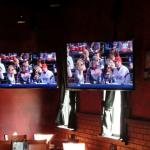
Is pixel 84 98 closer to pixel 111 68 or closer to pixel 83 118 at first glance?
pixel 83 118

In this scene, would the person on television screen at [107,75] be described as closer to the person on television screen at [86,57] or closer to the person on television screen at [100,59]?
the person on television screen at [100,59]

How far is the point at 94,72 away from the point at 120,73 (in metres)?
0.55

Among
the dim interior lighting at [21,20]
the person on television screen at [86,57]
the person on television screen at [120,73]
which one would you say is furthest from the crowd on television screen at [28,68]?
the person on television screen at [120,73]

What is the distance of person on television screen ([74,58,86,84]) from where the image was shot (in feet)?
23.4

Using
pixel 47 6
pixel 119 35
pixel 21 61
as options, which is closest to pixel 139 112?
pixel 119 35

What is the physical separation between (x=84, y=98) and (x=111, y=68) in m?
1.84

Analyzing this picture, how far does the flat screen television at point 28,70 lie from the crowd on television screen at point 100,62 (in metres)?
0.90

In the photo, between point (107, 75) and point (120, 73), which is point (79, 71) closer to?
point (107, 75)

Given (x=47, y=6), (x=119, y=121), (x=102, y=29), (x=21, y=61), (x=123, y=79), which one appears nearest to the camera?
(x=123, y=79)

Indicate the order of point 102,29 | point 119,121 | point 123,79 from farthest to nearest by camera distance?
point 102,29, point 119,121, point 123,79

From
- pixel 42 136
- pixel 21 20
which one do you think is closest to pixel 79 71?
pixel 42 136

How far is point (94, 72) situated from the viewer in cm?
696

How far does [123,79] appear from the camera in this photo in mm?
6562

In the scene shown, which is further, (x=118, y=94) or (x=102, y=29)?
(x=102, y=29)
